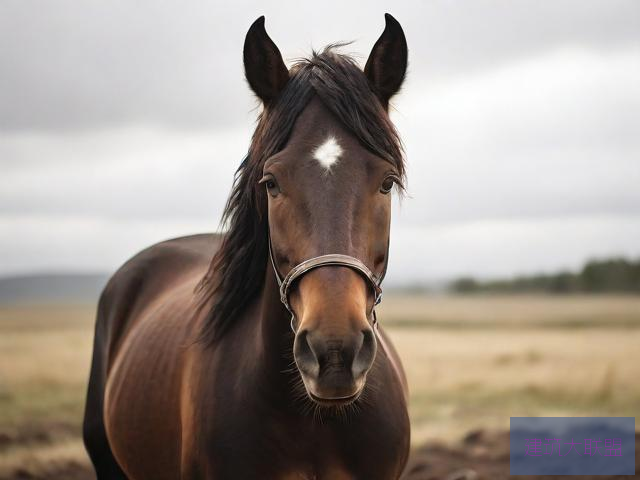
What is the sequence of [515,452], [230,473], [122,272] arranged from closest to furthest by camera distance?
[230,473] → [122,272] → [515,452]

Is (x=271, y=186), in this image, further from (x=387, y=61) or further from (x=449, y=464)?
(x=449, y=464)

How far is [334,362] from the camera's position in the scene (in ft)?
8.64

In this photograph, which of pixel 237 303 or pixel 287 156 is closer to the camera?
pixel 287 156

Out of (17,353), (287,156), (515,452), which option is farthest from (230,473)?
(17,353)

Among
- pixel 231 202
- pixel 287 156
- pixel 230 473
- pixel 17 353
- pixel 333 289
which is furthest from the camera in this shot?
pixel 17 353

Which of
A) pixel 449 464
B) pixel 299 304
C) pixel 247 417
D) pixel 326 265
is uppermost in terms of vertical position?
pixel 326 265

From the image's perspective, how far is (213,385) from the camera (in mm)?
3688

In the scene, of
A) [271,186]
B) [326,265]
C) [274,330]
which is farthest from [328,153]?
[274,330]

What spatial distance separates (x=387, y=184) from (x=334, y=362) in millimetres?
942

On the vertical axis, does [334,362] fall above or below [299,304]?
below

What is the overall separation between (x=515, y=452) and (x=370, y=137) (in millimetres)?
7007

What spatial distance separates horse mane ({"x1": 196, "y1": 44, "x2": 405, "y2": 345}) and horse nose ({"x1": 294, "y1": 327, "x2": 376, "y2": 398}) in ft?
3.17

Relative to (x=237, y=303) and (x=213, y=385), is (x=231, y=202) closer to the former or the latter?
(x=237, y=303)

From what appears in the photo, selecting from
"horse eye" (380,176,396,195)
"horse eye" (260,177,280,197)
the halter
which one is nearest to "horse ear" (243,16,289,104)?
"horse eye" (260,177,280,197)
